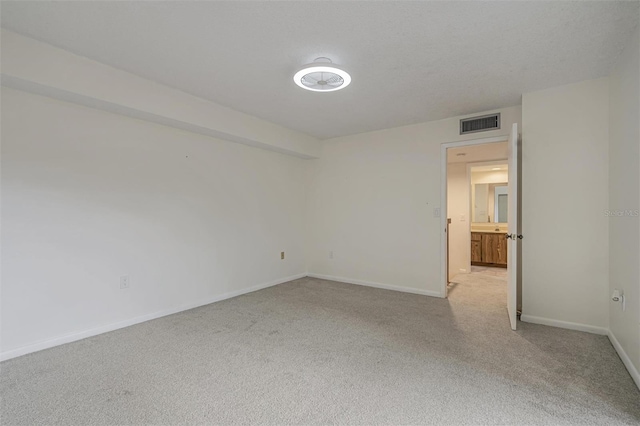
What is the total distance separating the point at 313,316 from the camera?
3.31 m

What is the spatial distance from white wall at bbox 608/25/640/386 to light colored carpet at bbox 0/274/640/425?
280 millimetres

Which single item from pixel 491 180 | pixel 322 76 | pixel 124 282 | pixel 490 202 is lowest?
pixel 124 282

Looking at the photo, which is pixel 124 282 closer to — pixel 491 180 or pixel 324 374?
pixel 324 374

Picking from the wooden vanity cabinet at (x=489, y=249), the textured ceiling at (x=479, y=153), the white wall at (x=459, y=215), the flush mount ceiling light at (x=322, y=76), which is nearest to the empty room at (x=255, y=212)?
the flush mount ceiling light at (x=322, y=76)

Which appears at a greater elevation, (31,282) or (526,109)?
(526,109)

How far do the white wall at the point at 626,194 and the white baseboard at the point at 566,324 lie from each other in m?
0.17

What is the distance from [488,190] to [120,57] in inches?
282

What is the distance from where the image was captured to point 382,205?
4.57m

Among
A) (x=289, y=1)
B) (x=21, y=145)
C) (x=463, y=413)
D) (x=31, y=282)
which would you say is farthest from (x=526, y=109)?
(x=31, y=282)

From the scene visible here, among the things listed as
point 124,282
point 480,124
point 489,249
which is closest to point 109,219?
point 124,282

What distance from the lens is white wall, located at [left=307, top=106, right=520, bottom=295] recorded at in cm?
414

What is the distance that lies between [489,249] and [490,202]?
3.90 ft

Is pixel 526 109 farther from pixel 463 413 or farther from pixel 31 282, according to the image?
pixel 31 282

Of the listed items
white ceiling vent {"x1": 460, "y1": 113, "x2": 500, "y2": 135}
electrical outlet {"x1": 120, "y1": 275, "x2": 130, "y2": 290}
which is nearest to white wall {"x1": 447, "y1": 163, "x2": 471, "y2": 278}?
white ceiling vent {"x1": 460, "y1": 113, "x2": 500, "y2": 135}
